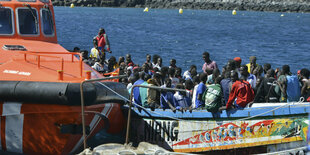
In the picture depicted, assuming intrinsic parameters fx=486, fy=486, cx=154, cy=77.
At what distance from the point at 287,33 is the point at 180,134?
4772cm

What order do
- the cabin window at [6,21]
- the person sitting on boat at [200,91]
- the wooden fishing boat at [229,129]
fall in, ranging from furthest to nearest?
the cabin window at [6,21] < the person sitting on boat at [200,91] < the wooden fishing boat at [229,129]

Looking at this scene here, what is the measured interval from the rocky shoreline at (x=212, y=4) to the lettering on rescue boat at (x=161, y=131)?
95250 millimetres

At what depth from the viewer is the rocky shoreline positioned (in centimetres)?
10262

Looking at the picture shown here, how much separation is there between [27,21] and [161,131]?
3970 mm

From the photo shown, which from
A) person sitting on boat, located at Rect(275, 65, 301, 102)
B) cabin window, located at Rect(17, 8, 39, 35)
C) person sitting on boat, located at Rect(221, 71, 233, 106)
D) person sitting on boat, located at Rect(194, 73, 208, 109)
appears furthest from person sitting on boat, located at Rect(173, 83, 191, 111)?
cabin window, located at Rect(17, 8, 39, 35)

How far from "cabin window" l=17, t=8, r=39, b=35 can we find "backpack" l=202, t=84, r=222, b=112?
4.24m

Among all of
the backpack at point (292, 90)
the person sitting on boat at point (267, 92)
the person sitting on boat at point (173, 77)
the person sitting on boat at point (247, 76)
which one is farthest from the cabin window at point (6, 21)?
the backpack at point (292, 90)

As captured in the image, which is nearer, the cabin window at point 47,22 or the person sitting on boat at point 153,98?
the person sitting on boat at point 153,98

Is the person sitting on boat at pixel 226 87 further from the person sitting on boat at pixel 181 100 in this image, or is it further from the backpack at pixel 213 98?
the person sitting on boat at pixel 181 100

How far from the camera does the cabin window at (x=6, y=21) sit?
423 inches

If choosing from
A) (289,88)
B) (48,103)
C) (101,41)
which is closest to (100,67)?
(101,41)

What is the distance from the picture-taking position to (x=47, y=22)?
1152 centimetres

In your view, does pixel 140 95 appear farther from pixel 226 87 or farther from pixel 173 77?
pixel 226 87

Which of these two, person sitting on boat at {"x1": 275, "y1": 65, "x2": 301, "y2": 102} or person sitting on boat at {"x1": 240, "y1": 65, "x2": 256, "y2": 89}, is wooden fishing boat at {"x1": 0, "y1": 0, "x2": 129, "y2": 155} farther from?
person sitting on boat at {"x1": 275, "y1": 65, "x2": 301, "y2": 102}
